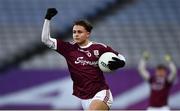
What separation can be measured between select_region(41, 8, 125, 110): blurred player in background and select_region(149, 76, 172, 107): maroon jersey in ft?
17.7

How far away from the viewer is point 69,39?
686 inches

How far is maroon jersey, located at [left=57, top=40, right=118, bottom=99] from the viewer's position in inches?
292

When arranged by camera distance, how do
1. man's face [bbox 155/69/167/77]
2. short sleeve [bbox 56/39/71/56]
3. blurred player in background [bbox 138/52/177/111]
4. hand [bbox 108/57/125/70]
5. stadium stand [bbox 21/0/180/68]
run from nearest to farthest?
hand [bbox 108/57/125/70] → short sleeve [bbox 56/39/71/56] → man's face [bbox 155/69/167/77] → blurred player in background [bbox 138/52/177/111] → stadium stand [bbox 21/0/180/68]

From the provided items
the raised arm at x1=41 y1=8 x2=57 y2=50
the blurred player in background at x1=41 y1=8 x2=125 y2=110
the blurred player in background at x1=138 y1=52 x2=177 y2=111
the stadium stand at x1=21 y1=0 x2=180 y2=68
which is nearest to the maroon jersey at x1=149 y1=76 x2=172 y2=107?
the blurred player in background at x1=138 y1=52 x2=177 y2=111

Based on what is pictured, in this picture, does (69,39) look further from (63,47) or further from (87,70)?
(87,70)

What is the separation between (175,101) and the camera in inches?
551

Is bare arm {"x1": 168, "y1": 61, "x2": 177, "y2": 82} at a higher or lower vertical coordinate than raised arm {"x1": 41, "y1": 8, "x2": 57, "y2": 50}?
lower

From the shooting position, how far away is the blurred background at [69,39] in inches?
545

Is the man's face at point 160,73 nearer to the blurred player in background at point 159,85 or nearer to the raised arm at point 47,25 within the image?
the blurred player in background at point 159,85

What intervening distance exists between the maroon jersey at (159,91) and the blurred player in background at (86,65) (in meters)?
5.38

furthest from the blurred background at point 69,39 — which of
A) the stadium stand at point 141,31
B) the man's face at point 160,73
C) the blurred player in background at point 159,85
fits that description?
the man's face at point 160,73

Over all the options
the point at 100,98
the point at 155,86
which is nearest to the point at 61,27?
the point at 155,86

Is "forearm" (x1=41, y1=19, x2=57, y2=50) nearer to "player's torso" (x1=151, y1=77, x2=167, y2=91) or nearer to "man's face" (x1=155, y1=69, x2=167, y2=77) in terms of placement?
"man's face" (x1=155, y1=69, x2=167, y2=77)

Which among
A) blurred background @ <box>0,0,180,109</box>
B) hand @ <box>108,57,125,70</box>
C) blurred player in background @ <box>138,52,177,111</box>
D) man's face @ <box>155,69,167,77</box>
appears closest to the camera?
hand @ <box>108,57,125,70</box>
